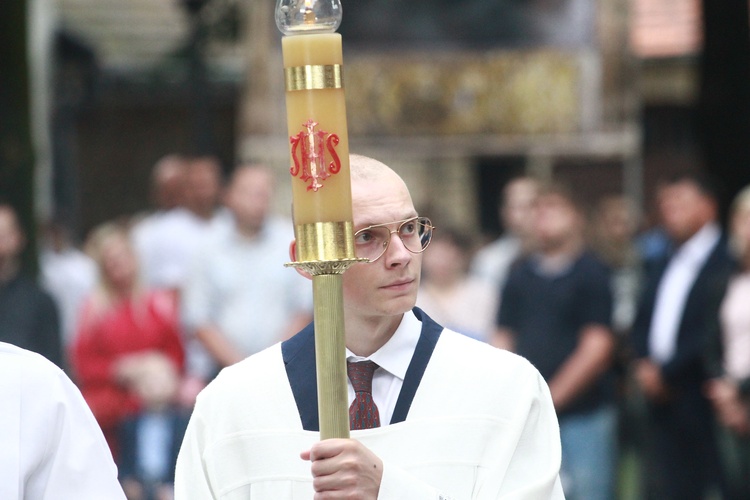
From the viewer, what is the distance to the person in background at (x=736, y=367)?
8.71m

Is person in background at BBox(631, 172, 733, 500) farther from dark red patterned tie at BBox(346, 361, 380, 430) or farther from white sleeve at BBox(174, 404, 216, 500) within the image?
white sleeve at BBox(174, 404, 216, 500)

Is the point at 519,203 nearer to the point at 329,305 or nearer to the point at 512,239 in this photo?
the point at 512,239

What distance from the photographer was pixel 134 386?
9.43m

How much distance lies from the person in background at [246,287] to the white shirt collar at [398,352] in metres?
4.69

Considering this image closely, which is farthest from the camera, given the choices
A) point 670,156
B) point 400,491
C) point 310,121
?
point 670,156

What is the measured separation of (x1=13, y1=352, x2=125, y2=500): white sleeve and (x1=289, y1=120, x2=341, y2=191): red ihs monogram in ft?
2.27

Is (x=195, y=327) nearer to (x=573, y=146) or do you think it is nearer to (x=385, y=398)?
(x=385, y=398)

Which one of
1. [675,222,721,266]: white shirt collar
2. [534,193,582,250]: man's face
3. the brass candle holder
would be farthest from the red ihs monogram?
[675,222,721,266]: white shirt collar

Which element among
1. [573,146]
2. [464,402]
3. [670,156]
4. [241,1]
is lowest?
[670,156]

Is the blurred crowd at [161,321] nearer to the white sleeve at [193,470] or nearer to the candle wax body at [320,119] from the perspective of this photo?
the white sleeve at [193,470]

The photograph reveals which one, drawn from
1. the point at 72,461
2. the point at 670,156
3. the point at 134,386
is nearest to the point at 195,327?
the point at 134,386

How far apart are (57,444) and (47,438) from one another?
0.02m

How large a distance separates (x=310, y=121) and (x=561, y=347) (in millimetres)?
5799

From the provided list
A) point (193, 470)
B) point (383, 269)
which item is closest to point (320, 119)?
point (383, 269)
